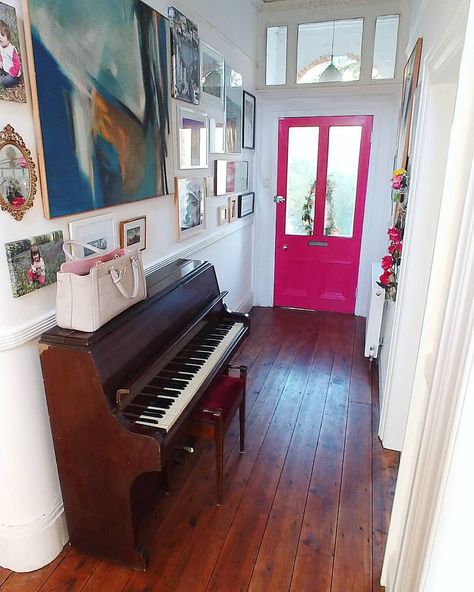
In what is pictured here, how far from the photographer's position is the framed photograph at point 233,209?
3.73 m

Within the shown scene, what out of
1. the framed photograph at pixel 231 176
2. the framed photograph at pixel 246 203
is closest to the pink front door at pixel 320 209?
the framed photograph at pixel 246 203

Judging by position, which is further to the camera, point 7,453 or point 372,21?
point 372,21

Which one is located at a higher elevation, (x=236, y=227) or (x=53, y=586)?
(x=236, y=227)

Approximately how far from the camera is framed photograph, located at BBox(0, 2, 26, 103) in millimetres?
1357

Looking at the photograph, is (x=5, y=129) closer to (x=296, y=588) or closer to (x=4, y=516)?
(x=4, y=516)

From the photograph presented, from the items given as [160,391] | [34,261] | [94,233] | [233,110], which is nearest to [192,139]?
[233,110]

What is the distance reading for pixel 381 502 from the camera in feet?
7.18

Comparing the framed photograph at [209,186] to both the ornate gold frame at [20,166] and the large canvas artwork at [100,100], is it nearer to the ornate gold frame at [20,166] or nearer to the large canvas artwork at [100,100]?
the large canvas artwork at [100,100]

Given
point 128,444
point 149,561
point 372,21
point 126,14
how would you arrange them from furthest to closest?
point 372,21
point 126,14
point 149,561
point 128,444

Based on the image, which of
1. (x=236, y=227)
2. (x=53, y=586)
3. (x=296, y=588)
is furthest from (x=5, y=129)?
(x=236, y=227)

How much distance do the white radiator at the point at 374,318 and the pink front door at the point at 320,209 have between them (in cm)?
96

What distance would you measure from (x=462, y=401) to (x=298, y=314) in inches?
149

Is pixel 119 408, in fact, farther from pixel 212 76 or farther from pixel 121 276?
pixel 212 76

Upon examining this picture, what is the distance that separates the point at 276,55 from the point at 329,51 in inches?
20.5
